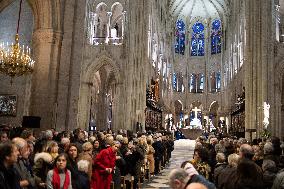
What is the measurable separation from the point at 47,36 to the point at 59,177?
9279 mm

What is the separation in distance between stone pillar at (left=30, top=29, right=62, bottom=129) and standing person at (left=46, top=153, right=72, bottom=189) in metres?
8.00

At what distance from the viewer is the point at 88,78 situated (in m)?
29.3

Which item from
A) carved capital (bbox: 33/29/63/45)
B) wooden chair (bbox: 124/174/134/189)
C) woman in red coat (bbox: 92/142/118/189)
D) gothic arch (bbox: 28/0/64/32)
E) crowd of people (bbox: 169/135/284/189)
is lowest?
wooden chair (bbox: 124/174/134/189)

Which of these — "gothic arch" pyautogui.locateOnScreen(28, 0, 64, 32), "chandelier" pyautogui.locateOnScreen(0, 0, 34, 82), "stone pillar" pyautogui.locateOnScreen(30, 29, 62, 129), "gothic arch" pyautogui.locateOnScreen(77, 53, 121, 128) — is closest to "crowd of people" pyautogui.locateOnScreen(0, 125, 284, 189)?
"stone pillar" pyautogui.locateOnScreen(30, 29, 62, 129)

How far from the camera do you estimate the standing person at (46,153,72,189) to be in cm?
481

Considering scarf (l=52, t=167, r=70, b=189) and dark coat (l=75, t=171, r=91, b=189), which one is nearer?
scarf (l=52, t=167, r=70, b=189)

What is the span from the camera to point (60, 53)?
13.4 m

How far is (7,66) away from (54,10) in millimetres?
3056

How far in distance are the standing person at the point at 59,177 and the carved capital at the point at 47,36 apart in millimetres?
9074

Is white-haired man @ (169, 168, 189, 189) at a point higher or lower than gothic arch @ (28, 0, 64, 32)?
lower

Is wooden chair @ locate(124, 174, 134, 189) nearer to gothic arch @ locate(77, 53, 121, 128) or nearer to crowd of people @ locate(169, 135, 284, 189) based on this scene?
crowd of people @ locate(169, 135, 284, 189)

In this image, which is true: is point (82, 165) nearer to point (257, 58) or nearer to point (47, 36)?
point (47, 36)

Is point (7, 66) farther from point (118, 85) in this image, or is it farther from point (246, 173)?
point (118, 85)

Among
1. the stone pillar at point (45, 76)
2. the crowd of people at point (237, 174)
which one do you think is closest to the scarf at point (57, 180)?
the crowd of people at point (237, 174)
